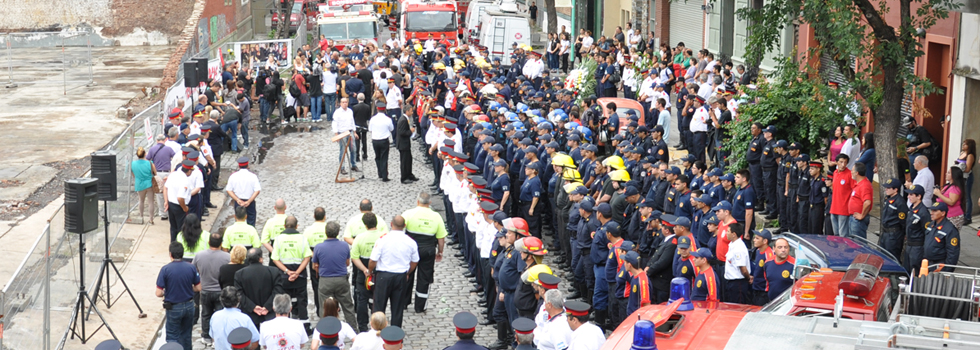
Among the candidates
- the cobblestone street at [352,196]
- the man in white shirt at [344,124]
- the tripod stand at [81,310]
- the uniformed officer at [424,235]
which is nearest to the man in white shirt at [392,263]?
the cobblestone street at [352,196]

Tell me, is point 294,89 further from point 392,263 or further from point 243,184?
point 392,263

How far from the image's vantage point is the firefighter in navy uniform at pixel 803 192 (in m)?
13.6

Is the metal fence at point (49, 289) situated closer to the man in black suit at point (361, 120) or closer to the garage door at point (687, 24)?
the man in black suit at point (361, 120)

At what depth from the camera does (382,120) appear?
18531 millimetres

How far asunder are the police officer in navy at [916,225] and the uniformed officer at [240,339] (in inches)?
303

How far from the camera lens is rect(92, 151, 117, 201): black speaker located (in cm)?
1260

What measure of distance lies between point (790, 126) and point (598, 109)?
5.02 m

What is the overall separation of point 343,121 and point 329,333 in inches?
459

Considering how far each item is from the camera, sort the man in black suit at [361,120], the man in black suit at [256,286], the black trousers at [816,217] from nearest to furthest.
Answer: the man in black suit at [256,286] → the black trousers at [816,217] → the man in black suit at [361,120]

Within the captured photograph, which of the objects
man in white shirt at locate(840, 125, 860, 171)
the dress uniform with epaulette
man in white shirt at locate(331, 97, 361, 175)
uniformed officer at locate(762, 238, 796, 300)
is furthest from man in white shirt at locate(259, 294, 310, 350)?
man in white shirt at locate(331, 97, 361, 175)

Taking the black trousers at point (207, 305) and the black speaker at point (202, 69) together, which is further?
the black speaker at point (202, 69)

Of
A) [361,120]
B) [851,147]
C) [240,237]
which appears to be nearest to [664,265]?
[240,237]

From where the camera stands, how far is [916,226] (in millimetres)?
11523

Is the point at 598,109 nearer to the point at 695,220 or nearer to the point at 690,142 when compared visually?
the point at 690,142
